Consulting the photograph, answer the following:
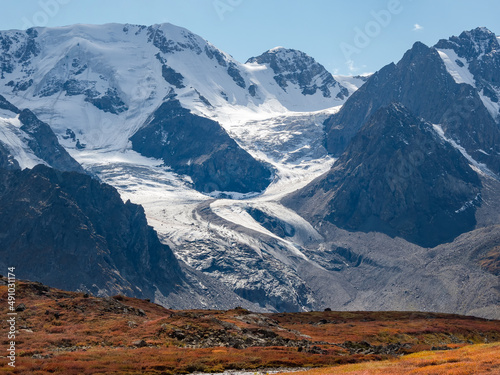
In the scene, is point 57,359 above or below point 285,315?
above

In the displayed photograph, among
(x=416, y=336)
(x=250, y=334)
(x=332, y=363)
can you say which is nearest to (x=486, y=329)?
(x=416, y=336)

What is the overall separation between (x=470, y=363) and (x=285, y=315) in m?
111

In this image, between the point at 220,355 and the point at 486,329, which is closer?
the point at 220,355

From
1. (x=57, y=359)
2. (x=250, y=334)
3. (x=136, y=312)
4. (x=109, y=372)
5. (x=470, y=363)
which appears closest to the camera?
(x=470, y=363)

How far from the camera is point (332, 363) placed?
7462 centimetres

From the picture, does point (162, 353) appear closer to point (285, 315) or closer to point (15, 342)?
point (15, 342)

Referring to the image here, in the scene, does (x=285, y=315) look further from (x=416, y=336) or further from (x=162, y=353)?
(x=162, y=353)

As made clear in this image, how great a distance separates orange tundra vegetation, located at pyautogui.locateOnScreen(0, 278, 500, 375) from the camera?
6538cm

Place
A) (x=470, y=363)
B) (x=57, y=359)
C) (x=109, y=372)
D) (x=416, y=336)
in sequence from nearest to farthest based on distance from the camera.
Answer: (x=470, y=363) → (x=109, y=372) → (x=57, y=359) → (x=416, y=336)

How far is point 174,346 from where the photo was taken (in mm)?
81438

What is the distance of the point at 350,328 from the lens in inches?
5566

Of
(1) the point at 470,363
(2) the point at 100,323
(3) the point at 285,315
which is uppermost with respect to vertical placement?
(1) the point at 470,363

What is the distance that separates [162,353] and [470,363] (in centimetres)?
3130

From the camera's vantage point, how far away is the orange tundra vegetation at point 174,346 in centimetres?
6538
